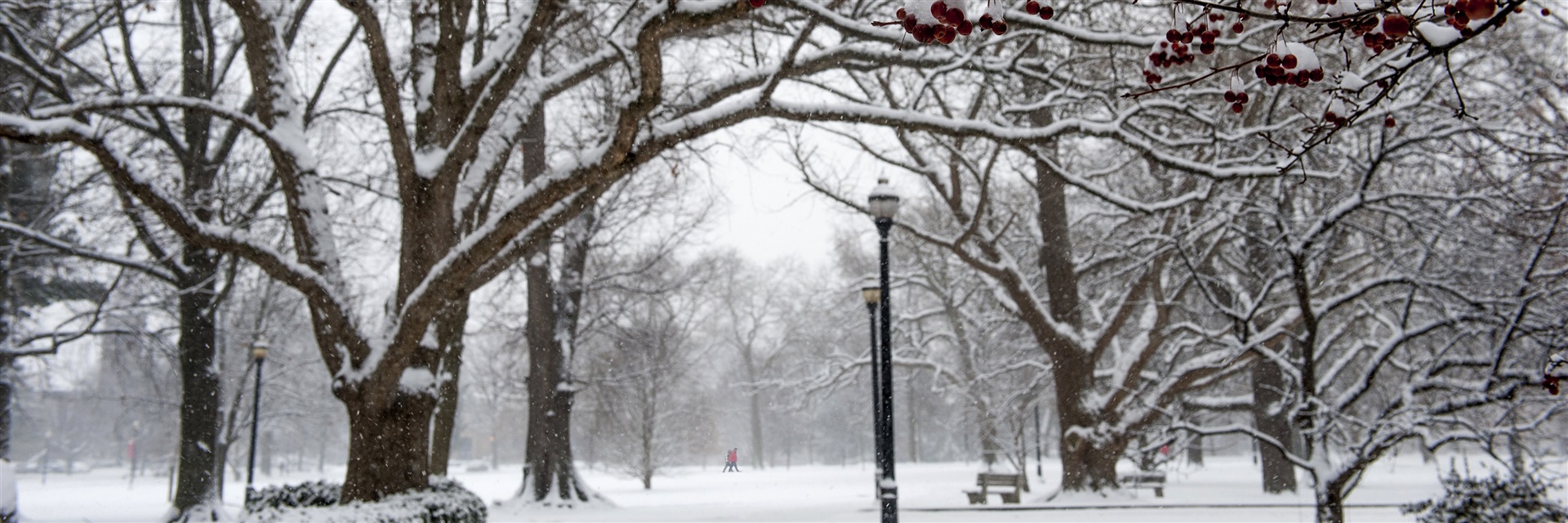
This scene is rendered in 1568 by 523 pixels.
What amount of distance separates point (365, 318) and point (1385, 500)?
79.1 feet

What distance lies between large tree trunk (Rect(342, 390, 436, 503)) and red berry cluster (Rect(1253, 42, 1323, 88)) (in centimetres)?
771

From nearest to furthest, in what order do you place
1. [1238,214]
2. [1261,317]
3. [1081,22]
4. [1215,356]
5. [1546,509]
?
[1546,509] < [1238,214] < [1081,22] < [1215,356] < [1261,317]

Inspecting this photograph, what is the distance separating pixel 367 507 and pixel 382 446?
0.73 meters

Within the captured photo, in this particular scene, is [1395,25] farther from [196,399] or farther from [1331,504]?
[196,399]

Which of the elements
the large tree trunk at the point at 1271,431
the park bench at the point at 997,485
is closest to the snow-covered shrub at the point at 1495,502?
the park bench at the point at 997,485

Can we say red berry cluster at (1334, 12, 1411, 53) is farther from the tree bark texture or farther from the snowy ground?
the tree bark texture

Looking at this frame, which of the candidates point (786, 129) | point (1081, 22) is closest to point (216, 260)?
point (786, 129)

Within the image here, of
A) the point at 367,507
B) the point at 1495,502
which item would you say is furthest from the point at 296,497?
the point at 1495,502

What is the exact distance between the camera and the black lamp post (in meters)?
8.45

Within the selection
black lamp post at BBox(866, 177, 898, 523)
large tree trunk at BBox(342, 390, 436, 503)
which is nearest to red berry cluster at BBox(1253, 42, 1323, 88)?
black lamp post at BBox(866, 177, 898, 523)

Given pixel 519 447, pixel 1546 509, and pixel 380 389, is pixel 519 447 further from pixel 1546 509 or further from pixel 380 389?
pixel 1546 509

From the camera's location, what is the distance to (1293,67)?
2.69 m

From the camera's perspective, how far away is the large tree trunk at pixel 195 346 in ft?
47.9

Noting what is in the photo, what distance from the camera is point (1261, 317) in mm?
18281
